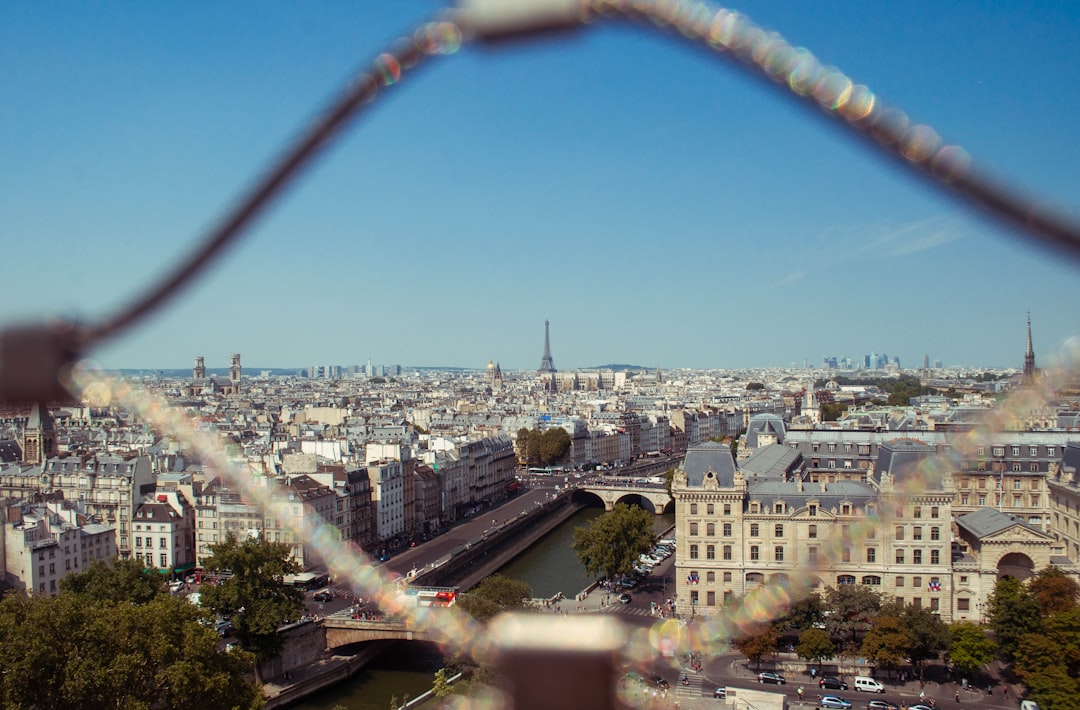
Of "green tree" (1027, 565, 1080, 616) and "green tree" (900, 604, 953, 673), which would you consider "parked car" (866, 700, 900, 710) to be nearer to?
"green tree" (900, 604, 953, 673)

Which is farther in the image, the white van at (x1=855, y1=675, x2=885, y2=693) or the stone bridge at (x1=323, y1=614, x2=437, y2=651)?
the stone bridge at (x1=323, y1=614, x2=437, y2=651)

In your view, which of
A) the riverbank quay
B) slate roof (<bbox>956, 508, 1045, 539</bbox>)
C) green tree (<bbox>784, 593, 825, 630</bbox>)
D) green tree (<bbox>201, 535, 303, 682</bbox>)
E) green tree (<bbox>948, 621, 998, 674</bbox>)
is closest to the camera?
green tree (<bbox>948, 621, 998, 674</bbox>)

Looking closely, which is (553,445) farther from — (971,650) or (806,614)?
(971,650)

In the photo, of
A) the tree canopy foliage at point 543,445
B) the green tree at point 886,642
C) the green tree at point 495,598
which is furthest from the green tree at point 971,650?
the tree canopy foliage at point 543,445

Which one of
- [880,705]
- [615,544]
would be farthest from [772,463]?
[880,705]

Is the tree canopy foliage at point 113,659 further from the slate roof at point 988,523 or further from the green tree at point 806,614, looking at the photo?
the slate roof at point 988,523

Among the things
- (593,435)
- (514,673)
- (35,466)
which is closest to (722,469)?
(514,673)

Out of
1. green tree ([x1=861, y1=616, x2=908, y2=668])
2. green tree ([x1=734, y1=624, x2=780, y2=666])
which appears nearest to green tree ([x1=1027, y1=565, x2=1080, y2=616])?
green tree ([x1=861, y1=616, x2=908, y2=668])
